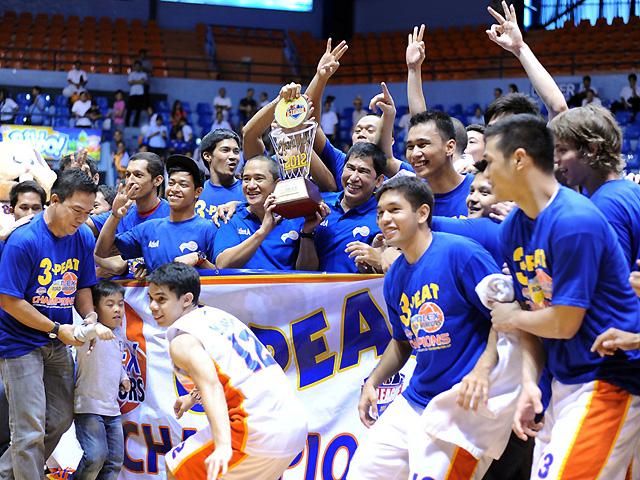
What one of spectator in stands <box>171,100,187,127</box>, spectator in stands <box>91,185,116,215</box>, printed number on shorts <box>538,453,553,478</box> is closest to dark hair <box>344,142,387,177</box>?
printed number on shorts <box>538,453,553,478</box>

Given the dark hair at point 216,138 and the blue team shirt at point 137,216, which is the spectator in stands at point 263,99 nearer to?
the dark hair at point 216,138

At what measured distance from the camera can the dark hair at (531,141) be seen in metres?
3.16

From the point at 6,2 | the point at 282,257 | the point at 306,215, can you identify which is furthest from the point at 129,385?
the point at 6,2

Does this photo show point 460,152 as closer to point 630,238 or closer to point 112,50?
point 630,238

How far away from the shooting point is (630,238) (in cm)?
331

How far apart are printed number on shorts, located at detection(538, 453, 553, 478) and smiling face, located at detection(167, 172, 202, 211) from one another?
9.93 feet

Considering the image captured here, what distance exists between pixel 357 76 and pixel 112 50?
19.0ft

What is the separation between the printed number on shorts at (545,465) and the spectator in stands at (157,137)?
14.4m

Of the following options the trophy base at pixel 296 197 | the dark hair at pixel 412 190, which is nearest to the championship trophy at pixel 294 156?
the trophy base at pixel 296 197

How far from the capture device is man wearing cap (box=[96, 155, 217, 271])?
530 centimetres

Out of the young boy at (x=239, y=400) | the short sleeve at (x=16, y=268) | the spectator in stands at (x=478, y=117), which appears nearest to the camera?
the young boy at (x=239, y=400)

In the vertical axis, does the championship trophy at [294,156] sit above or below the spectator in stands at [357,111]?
below

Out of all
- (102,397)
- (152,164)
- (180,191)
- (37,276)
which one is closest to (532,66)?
(180,191)

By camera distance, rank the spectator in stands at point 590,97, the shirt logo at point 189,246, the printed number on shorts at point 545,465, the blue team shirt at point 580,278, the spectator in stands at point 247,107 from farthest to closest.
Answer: the spectator in stands at point 247,107, the spectator in stands at point 590,97, the shirt logo at point 189,246, the printed number on shorts at point 545,465, the blue team shirt at point 580,278
